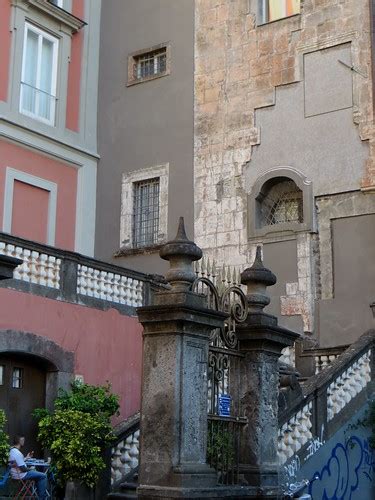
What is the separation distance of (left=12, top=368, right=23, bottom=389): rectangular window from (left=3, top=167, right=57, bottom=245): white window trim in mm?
5232

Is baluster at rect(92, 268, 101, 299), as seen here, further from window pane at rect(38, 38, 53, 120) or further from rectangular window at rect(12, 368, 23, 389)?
window pane at rect(38, 38, 53, 120)

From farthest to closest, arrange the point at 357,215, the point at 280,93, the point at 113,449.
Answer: the point at 280,93, the point at 357,215, the point at 113,449

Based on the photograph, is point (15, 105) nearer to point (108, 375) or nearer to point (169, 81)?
point (169, 81)

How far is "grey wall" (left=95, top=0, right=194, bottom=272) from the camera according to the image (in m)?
20.2

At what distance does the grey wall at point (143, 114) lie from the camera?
20.2 m

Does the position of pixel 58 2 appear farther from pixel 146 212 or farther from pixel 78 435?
pixel 78 435

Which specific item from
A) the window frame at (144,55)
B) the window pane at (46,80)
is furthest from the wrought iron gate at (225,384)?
the window frame at (144,55)

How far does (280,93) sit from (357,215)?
336cm

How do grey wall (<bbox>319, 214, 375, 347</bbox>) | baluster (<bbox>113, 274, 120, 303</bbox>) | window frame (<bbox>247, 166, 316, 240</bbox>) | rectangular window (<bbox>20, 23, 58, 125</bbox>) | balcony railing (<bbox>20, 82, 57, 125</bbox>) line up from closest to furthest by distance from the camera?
1. baluster (<bbox>113, 274, 120, 303</bbox>)
2. grey wall (<bbox>319, 214, 375, 347</bbox>)
3. window frame (<bbox>247, 166, 316, 240</bbox>)
4. balcony railing (<bbox>20, 82, 57, 125</bbox>)
5. rectangular window (<bbox>20, 23, 58, 125</bbox>)

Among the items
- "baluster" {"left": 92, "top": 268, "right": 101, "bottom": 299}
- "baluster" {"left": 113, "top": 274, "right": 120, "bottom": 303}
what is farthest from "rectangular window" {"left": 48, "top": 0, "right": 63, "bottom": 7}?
"baluster" {"left": 92, "top": 268, "right": 101, "bottom": 299}

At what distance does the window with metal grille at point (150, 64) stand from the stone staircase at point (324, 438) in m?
9.93

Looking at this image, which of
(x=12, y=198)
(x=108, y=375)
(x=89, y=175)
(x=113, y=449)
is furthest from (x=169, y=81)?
(x=113, y=449)

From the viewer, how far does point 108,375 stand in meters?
15.3

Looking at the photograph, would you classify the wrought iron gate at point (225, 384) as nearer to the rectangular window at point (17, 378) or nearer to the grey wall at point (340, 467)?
the grey wall at point (340, 467)
